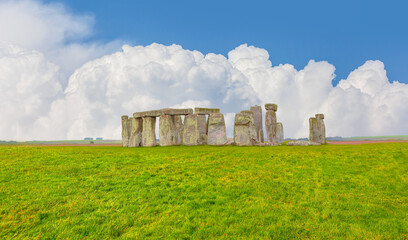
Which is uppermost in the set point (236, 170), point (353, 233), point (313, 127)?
point (313, 127)

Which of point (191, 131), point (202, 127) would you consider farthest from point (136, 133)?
point (202, 127)

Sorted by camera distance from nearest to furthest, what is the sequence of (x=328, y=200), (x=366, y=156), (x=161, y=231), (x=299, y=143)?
(x=161, y=231) → (x=328, y=200) → (x=366, y=156) → (x=299, y=143)

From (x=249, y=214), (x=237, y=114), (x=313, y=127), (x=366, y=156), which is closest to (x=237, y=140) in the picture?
(x=237, y=114)

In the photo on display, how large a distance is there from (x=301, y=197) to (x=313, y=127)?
1937 cm

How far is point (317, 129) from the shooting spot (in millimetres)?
27922

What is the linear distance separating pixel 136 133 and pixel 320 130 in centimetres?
1744

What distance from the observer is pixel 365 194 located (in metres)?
10.5

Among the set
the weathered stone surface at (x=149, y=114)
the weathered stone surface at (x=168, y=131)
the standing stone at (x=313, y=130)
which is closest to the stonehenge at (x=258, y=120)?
the standing stone at (x=313, y=130)

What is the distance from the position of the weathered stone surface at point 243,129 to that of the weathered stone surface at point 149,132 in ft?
22.4

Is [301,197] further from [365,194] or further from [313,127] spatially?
[313,127]

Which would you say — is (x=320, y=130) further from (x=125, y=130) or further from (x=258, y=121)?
(x=125, y=130)

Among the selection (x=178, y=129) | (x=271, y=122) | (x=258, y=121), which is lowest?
(x=178, y=129)

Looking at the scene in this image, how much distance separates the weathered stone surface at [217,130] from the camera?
70.1 ft

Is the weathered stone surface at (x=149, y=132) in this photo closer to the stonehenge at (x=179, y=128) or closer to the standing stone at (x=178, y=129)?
the stonehenge at (x=179, y=128)
